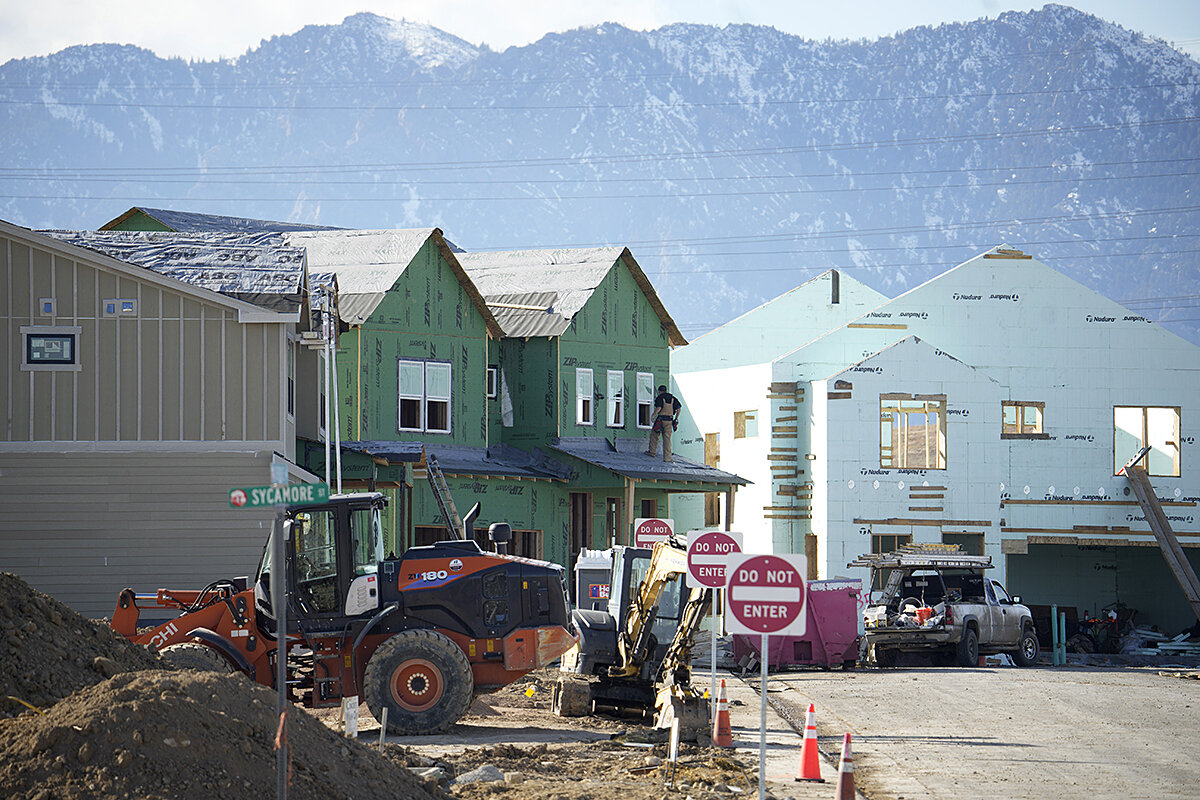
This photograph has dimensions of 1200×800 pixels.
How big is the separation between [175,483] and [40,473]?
223cm

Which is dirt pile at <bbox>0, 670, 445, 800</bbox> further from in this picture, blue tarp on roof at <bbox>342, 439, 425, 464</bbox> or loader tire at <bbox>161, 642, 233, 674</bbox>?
blue tarp on roof at <bbox>342, 439, 425, 464</bbox>

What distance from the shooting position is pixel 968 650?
31.1m

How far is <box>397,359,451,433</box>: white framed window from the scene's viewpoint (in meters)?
35.7

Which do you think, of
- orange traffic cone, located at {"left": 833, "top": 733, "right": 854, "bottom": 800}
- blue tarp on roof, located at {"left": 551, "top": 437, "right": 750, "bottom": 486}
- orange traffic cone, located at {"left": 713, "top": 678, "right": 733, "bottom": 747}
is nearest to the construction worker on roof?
blue tarp on roof, located at {"left": 551, "top": 437, "right": 750, "bottom": 486}

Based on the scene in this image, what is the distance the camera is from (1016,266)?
148 ft

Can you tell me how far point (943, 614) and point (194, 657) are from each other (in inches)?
756

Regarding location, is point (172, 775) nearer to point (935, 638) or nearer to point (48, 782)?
point (48, 782)

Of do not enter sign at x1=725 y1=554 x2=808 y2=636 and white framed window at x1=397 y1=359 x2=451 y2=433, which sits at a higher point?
white framed window at x1=397 y1=359 x2=451 y2=433

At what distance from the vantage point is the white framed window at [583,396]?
39250 mm

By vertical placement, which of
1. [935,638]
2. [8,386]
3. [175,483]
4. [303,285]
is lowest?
[935,638]

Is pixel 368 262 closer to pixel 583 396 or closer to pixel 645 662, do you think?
pixel 583 396

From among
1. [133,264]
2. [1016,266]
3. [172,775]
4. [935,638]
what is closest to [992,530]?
[1016,266]

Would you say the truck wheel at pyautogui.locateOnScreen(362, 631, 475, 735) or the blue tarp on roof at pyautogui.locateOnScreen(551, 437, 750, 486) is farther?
the blue tarp on roof at pyautogui.locateOnScreen(551, 437, 750, 486)

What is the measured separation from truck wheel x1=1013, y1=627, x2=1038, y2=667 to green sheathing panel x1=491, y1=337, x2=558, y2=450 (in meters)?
12.8
